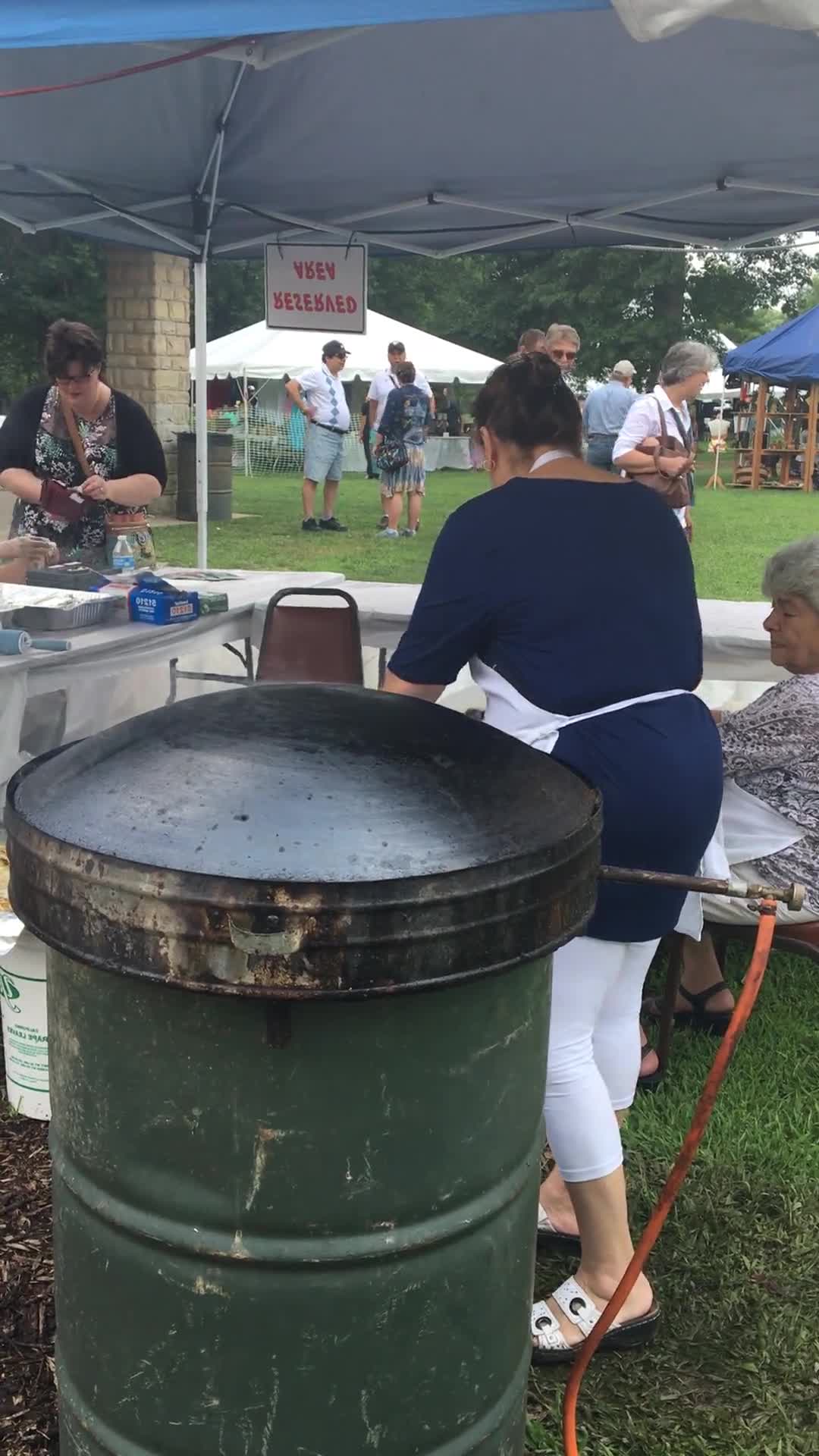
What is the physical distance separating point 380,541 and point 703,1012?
10.0 metres

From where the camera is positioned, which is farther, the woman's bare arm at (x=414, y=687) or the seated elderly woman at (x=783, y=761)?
the seated elderly woman at (x=783, y=761)

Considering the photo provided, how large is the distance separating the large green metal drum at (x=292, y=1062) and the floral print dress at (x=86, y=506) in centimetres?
320

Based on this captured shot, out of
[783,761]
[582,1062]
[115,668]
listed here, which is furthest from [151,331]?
[582,1062]

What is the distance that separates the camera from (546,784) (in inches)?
60.6

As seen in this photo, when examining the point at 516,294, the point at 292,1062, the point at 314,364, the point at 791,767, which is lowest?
the point at 791,767

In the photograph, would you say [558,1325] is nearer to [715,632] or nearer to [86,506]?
[715,632]

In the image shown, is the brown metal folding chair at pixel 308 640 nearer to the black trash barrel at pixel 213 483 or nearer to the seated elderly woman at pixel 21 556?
the seated elderly woman at pixel 21 556

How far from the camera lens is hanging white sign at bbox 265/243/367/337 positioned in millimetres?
6477

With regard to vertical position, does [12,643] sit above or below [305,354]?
below

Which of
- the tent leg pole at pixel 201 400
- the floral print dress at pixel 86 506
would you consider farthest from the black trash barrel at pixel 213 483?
the floral print dress at pixel 86 506

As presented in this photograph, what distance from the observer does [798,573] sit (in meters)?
3.04

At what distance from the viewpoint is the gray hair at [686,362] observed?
634cm

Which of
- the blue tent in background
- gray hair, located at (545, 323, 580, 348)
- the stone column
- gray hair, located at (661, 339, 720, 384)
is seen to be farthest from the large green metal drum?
the blue tent in background

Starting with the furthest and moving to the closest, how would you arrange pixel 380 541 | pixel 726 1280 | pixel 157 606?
1. pixel 380 541
2. pixel 157 606
3. pixel 726 1280
